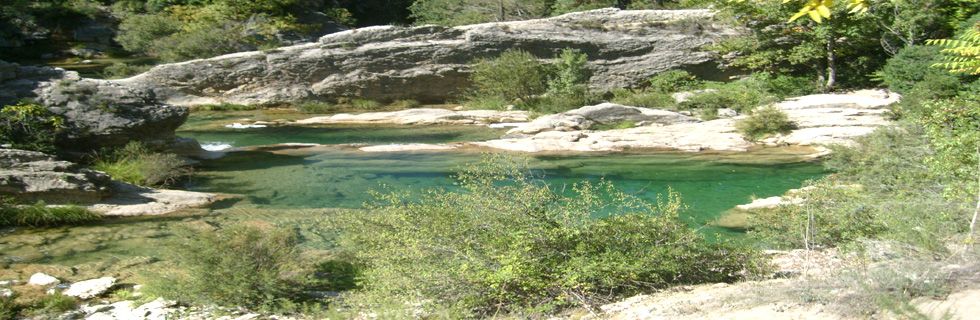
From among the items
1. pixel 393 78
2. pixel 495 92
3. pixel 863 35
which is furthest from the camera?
pixel 393 78

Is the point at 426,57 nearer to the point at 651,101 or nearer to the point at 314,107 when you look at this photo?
the point at 314,107

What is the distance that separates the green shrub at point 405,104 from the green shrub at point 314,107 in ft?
8.05

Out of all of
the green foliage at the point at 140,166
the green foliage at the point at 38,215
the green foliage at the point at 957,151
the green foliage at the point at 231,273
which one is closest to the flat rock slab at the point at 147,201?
the green foliage at the point at 38,215

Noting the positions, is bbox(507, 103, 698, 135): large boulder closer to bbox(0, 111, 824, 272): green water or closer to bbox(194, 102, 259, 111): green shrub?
bbox(0, 111, 824, 272): green water

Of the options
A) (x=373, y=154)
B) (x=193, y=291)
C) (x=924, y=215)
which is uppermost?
(x=924, y=215)

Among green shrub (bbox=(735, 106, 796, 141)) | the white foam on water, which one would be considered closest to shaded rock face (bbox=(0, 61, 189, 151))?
the white foam on water

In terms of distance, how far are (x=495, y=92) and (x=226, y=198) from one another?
13662 mm

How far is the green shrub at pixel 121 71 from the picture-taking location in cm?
2595

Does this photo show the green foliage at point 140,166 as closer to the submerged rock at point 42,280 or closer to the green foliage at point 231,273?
Result: the submerged rock at point 42,280

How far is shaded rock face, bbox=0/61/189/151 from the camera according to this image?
13.9 m

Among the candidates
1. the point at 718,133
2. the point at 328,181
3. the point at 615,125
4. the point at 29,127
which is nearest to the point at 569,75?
the point at 615,125

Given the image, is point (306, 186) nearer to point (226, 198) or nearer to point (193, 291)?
point (226, 198)

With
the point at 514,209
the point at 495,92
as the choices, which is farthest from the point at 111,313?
the point at 495,92

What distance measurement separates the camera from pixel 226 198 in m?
12.7
